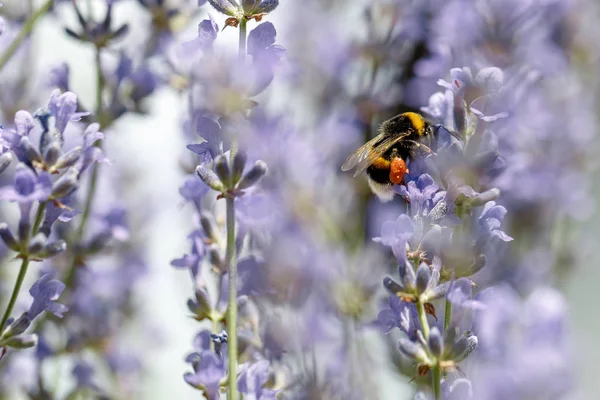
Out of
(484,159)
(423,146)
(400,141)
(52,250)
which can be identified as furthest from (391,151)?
Result: (52,250)

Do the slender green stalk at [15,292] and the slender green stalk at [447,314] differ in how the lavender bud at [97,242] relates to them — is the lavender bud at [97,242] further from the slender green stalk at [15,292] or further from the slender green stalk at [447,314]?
the slender green stalk at [447,314]

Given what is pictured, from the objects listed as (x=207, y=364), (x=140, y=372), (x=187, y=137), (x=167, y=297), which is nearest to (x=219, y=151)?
(x=207, y=364)

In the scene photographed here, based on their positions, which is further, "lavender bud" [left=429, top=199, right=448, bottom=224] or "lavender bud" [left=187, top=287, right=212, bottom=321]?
"lavender bud" [left=187, top=287, right=212, bottom=321]

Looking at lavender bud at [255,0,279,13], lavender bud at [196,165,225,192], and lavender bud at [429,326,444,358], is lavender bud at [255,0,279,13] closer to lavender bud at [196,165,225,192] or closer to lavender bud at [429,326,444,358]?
lavender bud at [196,165,225,192]

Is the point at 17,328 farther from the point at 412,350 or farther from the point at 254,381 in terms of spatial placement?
the point at 412,350

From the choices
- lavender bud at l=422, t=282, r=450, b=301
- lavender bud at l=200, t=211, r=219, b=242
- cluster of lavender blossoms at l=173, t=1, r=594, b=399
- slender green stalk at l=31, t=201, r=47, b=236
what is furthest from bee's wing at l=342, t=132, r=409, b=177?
slender green stalk at l=31, t=201, r=47, b=236

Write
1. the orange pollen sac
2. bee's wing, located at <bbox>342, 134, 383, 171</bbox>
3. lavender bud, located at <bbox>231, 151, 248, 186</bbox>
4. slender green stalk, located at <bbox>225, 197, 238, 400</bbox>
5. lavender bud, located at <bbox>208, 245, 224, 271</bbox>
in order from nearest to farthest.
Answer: slender green stalk, located at <bbox>225, 197, 238, 400</bbox>
lavender bud, located at <bbox>231, 151, 248, 186</bbox>
lavender bud, located at <bbox>208, 245, 224, 271</bbox>
the orange pollen sac
bee's wing, located at <bbox>342, 134, 383, 171</bbox>
